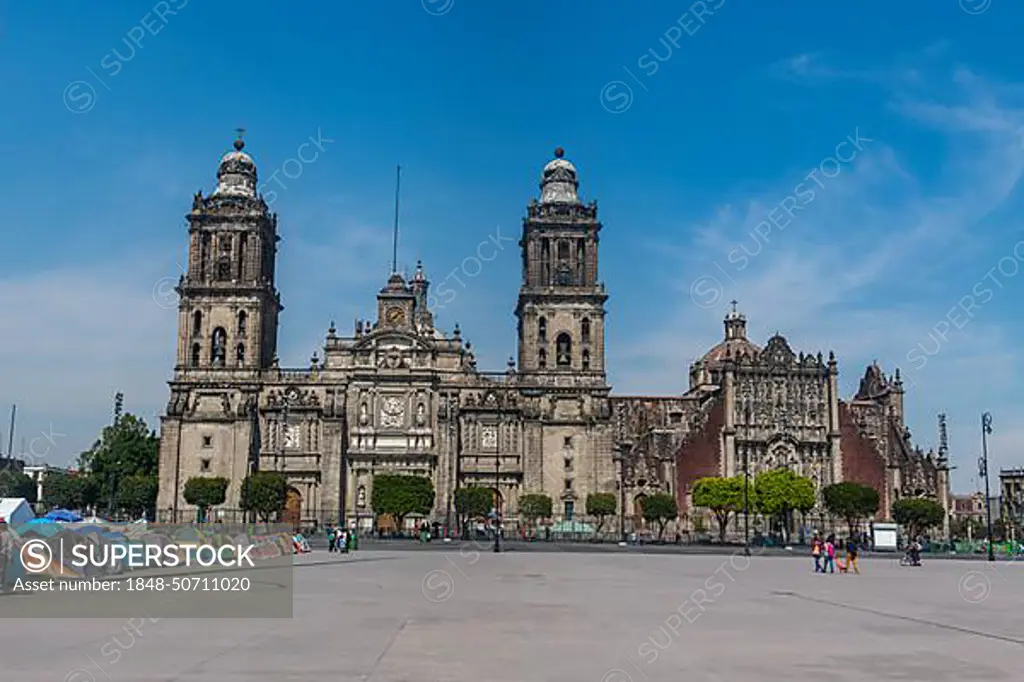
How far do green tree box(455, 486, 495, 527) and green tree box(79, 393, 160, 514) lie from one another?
3054 centimetres

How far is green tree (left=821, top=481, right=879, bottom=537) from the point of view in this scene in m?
78.2

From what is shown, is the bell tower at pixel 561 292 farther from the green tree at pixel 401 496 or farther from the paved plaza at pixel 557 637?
the paved plaza at pixel 557 637

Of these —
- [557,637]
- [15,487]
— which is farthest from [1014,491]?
[557,637]

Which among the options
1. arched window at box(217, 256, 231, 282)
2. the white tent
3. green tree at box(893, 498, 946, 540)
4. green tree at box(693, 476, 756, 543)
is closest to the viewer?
the white tent

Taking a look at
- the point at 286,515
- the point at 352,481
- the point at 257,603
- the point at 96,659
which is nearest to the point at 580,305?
the point at 352,481

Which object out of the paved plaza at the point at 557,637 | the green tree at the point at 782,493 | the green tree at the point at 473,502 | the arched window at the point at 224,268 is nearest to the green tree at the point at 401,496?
the green tree at the point at 473,502

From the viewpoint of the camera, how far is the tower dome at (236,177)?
8619cm

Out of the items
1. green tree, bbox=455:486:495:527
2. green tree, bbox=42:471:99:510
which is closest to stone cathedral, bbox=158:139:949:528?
green tree, bbox=455:486:495:527

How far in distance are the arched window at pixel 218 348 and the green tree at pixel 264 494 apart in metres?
11.4

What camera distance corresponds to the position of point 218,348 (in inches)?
3305

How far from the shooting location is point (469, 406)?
84.2m

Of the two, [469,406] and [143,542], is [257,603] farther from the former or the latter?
[469,406]

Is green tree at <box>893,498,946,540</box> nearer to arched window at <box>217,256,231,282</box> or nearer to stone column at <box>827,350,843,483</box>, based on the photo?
stone column at <box>827,350,843,483</box>

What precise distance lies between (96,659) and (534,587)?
1582cm
